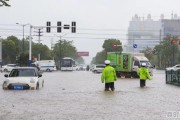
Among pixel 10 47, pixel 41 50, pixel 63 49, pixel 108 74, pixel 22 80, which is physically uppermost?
pixel 63 49

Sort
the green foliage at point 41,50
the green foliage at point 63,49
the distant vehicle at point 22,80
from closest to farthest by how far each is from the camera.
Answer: the distant vehicle at point 22,80 → the green foliage at point 41,50 → the green foliage at point 63,49

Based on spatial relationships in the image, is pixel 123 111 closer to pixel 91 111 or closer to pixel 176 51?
pixel 91 111

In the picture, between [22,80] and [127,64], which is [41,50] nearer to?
[127,64]

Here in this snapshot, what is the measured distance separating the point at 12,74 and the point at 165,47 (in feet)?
301

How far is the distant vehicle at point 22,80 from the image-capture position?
26.4 m

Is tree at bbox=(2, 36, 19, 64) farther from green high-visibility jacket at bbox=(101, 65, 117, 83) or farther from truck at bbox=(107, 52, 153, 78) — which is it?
green high-visibility jacket at bbox=(101, 65, 117, 83)

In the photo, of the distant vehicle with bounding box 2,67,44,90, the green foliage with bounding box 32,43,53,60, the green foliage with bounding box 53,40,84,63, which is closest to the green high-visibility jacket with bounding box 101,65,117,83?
the distant vehicle with bounding box 2,67,44,90

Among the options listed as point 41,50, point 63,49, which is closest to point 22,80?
point 41,50

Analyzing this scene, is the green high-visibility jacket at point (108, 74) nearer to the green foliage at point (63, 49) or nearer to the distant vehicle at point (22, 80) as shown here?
the distant vehicle at point (22, 80)

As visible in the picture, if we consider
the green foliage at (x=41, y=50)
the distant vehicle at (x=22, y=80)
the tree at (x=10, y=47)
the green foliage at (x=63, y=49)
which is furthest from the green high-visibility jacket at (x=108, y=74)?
the green foliage at (x=63, y=49)

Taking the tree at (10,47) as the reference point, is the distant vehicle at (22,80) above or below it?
below

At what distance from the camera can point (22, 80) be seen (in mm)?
26625

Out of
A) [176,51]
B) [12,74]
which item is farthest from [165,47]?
[12,74]

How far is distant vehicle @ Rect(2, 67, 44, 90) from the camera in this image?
86.7 ft
